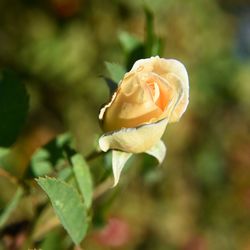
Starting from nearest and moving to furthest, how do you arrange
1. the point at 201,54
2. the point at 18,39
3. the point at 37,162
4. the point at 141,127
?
1. the point at 141,127
2. the point at 37,162
3. the point at 18,39
4. the point at 201,54

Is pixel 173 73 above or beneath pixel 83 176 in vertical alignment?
above

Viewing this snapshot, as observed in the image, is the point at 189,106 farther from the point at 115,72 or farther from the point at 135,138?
the point at 135,138

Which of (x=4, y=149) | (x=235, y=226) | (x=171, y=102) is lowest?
(x=235, y=226)

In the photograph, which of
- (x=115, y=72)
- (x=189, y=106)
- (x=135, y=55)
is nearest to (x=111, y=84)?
(x=115, y=72)

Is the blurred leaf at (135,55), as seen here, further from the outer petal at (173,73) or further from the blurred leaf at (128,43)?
the outer petal at (173,73)

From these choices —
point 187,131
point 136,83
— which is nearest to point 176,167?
point 187,131

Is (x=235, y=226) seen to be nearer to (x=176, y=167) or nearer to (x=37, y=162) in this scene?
(x=176, y=167)
